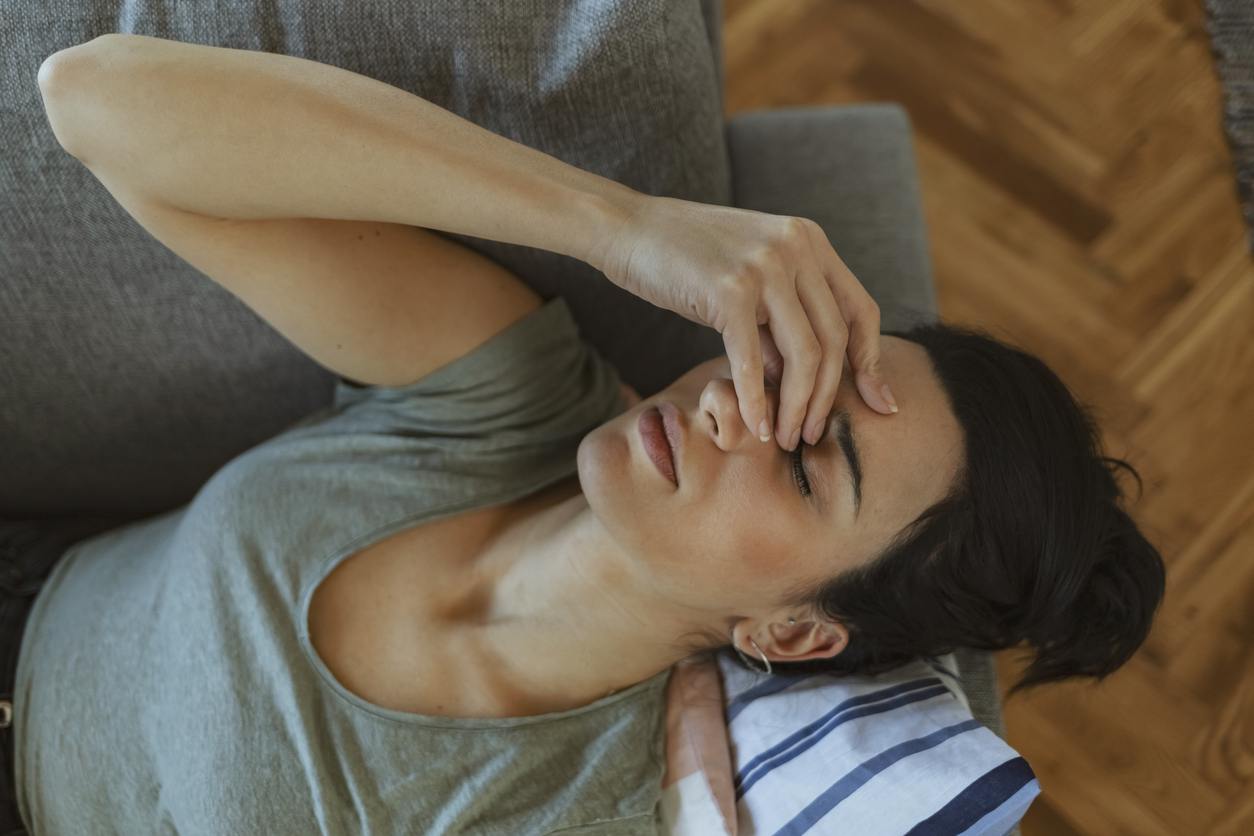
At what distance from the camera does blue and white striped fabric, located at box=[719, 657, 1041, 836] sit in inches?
35.4

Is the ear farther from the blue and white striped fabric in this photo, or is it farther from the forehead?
the forehead

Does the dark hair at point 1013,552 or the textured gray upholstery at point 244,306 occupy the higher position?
the textured gray upholstery at point 244,306

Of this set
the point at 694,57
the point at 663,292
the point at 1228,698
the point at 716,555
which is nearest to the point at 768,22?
the point at 694,57

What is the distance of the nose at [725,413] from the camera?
907mm

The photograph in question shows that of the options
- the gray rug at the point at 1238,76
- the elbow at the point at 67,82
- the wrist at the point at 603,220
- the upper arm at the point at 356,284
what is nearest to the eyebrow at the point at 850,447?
the wrist at the point at 603,220

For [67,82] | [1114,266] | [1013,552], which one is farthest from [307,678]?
[1114,266]

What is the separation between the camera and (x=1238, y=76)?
202 cm

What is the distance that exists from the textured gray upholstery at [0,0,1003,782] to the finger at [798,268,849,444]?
1.10 ft

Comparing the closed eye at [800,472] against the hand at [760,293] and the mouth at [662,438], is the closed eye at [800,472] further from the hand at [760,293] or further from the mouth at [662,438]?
the mouth at [662,438]

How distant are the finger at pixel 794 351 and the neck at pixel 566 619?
350 mm

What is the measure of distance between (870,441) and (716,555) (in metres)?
0.23

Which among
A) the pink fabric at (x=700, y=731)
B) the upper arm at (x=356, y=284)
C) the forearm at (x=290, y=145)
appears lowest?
the pink fabric at (x=700, y=731)

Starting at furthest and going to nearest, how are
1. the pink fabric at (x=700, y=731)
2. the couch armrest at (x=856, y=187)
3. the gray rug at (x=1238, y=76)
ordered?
the gray rug at (x=1238, y=76) → the couch armrest at (x=856, y=187) → the pink fabric at (x=700, y=731)

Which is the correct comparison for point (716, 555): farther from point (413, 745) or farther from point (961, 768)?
point (413, 745)
